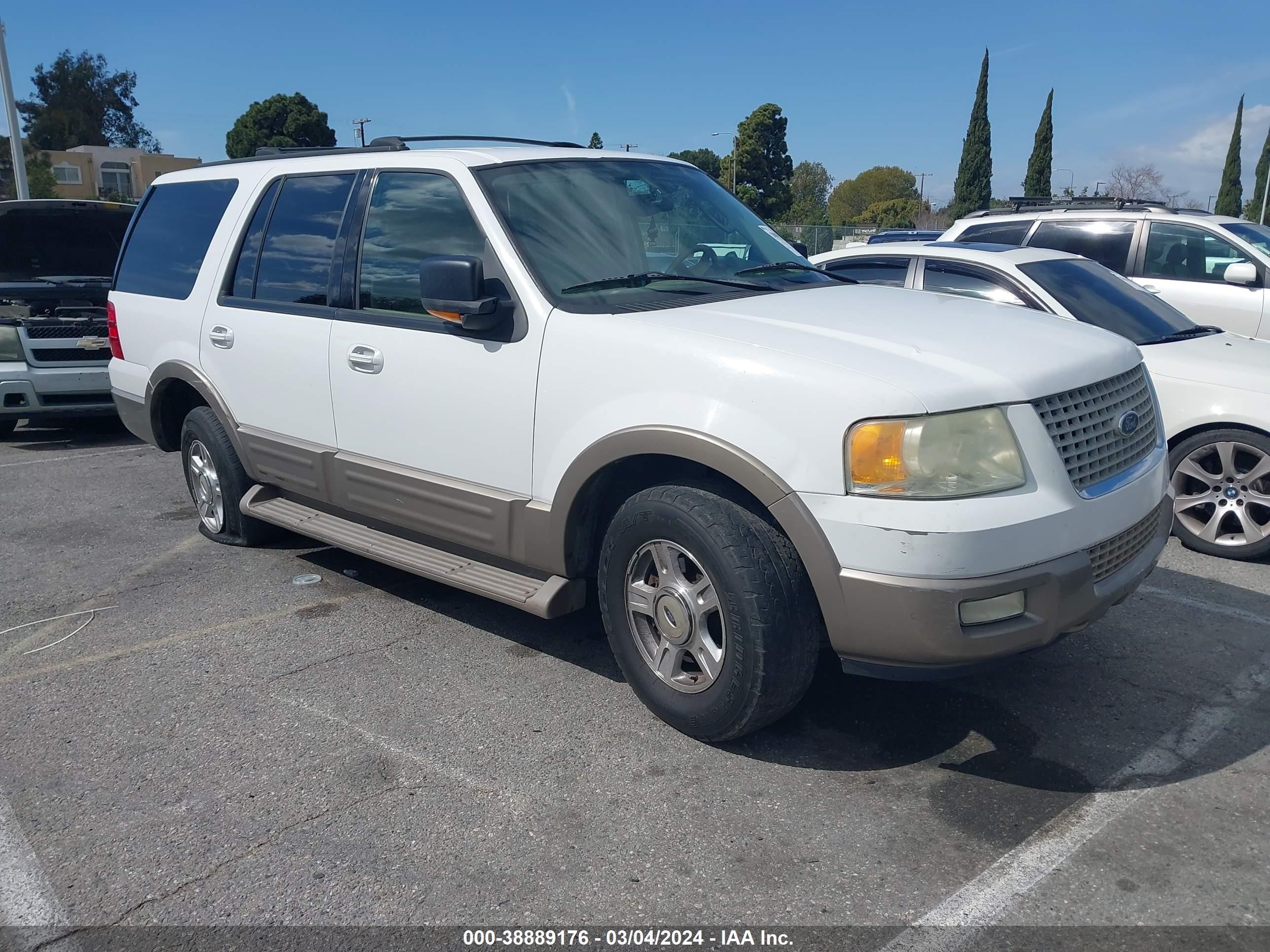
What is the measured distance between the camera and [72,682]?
411 cm

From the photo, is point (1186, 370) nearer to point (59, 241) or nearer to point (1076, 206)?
point (1076, 206)

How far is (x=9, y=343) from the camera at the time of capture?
822 cm

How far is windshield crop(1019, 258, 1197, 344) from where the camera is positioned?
19.7 feet

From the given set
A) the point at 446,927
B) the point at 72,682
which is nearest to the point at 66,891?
the point at 446,927

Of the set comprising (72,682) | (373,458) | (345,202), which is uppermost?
(345,202)

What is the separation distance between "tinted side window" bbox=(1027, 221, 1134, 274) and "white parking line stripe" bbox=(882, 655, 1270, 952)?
5581 millimetres

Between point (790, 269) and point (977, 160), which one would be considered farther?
point (977, 160)

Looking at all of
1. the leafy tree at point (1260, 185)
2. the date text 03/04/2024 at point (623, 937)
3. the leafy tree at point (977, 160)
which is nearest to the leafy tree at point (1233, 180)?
the leafy tree at point (1260, 185)

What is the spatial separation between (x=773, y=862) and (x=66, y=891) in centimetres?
193

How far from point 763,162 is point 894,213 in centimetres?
1056

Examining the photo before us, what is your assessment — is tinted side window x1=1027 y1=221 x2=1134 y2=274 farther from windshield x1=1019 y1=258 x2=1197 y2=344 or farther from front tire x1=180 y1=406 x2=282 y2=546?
front tire x1=180 y1=406 x2=282 y2=546

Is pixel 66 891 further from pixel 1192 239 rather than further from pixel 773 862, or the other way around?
pixel 1192 239

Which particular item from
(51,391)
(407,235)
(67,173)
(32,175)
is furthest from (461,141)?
(67,173)

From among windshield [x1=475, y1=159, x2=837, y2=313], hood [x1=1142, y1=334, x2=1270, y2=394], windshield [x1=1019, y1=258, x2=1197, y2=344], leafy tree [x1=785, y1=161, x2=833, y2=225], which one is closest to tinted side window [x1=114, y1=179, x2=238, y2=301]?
windshield [x1=475, y1=159, x2=837, y2=313]
